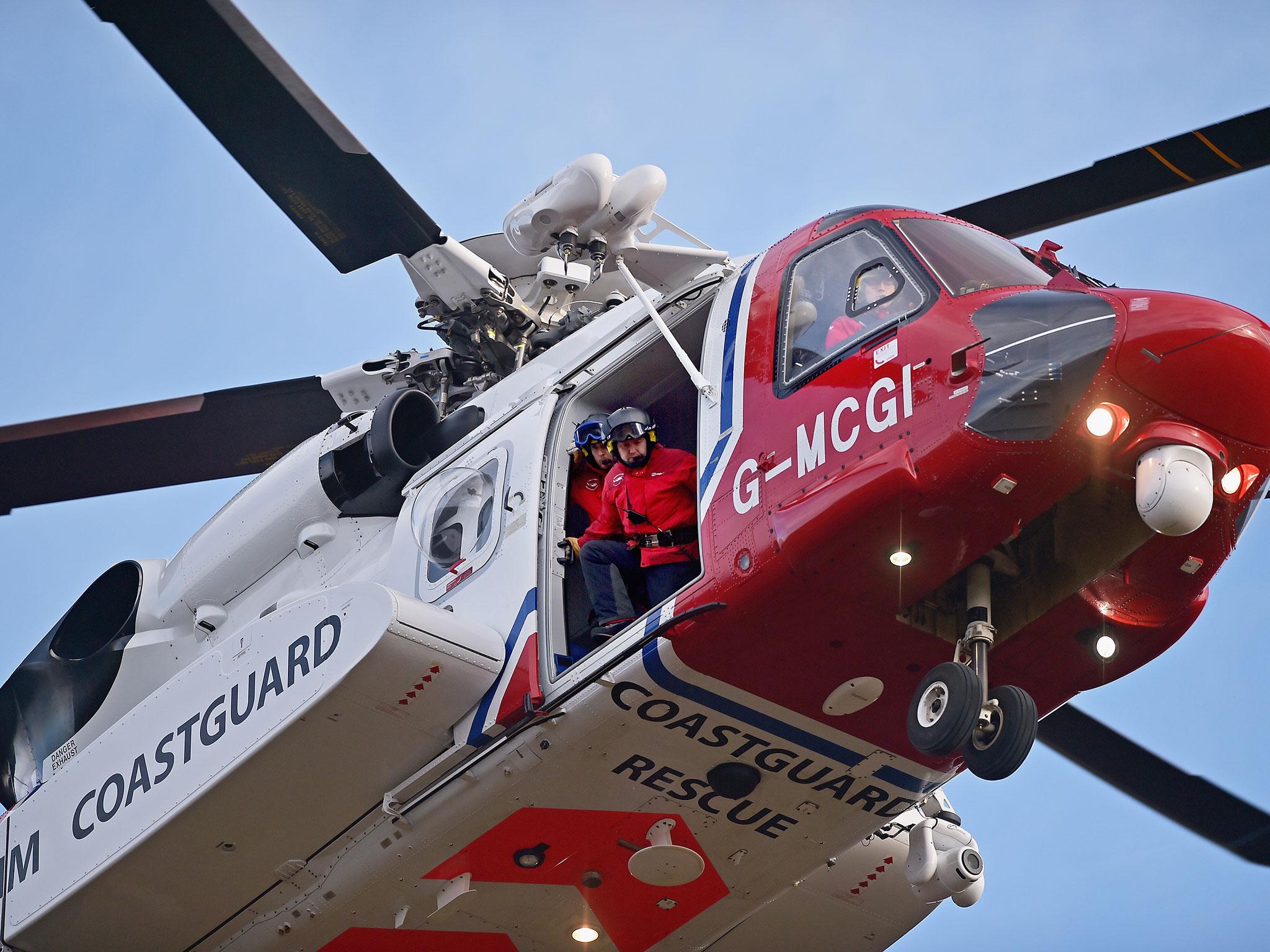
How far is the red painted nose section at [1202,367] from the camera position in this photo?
589 centimetres

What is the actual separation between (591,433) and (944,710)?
8.73ft

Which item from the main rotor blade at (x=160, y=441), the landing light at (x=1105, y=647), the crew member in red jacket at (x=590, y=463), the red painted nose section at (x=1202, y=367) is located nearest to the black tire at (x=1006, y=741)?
the landing light at (x=1105, y=647)

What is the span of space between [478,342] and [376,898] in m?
3.81

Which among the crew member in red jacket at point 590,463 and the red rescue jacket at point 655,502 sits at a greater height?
the crew member in red jacket at point 590,463

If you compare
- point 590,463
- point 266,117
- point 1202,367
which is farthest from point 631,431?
point 266,117

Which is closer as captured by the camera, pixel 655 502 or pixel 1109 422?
pixel 1109 422

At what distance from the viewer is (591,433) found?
7.84m

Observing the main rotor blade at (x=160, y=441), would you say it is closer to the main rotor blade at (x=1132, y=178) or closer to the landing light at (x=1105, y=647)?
the main rotor blade at (x=1132, y=178)

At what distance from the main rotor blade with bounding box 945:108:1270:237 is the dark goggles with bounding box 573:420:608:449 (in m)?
2.54

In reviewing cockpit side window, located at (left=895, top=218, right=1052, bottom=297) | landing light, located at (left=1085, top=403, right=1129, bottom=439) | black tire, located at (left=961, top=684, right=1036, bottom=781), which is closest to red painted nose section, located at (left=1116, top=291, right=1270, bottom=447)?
landing light, located at (left=1085, top=403, right=1129, bottom=439)

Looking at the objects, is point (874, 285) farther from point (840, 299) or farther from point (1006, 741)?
point (1006, 741)

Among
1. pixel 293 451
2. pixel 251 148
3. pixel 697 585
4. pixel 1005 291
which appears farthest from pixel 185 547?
pixel 1005 291

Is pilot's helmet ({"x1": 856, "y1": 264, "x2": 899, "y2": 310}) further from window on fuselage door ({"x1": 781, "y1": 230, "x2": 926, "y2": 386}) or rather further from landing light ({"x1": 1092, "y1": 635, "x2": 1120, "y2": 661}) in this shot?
landing light ({"x1": 1092, "y1": 635, "x2": 1120, "y2": 661})

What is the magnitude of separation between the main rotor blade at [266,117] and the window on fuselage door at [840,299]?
9.99ft
